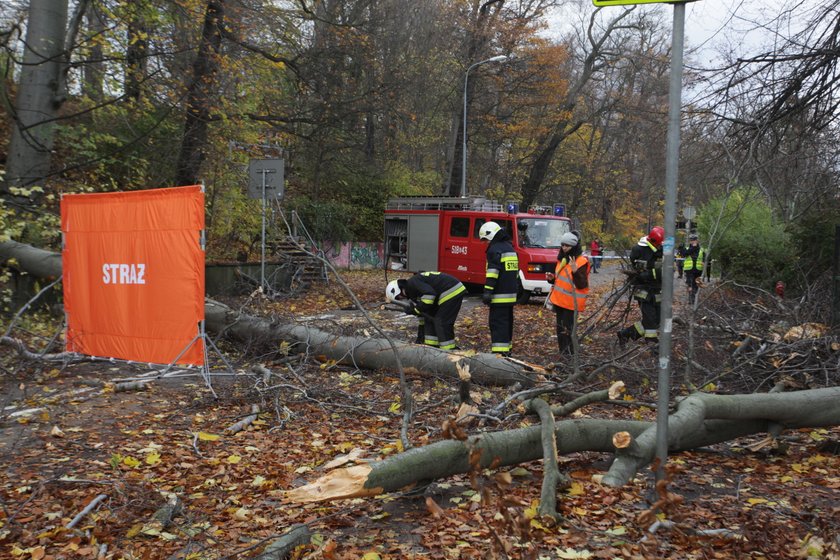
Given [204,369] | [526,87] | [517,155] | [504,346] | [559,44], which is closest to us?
[204,369]

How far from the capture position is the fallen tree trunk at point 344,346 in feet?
21.7

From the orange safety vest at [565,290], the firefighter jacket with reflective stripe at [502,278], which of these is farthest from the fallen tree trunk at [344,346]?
the orange safety vest at [565,290]

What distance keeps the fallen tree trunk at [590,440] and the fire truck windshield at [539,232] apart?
10.8 m

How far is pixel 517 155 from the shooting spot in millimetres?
34750

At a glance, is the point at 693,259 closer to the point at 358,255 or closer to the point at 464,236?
the point at 464,236

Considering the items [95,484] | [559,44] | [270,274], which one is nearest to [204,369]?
[95,484]

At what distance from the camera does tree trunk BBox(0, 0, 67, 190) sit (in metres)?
9.80

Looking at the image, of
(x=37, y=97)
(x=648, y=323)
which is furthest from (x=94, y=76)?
(x=648, y=323)

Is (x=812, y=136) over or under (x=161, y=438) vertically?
over

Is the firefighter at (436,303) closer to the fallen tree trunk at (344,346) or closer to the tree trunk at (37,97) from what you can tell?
the fallen tree trunk at (344,346)

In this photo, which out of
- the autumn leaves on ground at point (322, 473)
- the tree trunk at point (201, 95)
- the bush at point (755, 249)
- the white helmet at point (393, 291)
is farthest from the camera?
the bush at point (755, 249)

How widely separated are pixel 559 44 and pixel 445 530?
30440 mm

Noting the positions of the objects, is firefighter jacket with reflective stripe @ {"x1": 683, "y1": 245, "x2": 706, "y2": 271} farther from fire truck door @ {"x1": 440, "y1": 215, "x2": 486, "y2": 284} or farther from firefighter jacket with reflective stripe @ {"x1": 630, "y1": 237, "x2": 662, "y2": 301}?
firefighter jacket with reflective stripe @ {"x1": 630, "y1": 237, "x2": 662, "y2": 301}

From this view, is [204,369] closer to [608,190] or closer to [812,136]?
[812,136]
